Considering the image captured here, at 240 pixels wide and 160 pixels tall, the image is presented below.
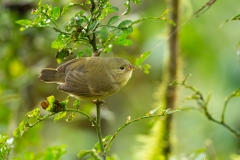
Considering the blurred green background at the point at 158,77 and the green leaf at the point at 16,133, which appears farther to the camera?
the blurred green background at the point at 158,77

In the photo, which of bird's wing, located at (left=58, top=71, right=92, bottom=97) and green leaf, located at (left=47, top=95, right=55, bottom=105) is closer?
green leaf, located at (left=47, top=95, right=55, bottom=105)

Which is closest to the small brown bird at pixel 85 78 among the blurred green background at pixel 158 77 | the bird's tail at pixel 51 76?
the bird's tail at pixel 51 76

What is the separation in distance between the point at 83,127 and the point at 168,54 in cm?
285

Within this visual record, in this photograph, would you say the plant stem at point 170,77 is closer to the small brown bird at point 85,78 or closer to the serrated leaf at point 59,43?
the small brown bird at point 85,78

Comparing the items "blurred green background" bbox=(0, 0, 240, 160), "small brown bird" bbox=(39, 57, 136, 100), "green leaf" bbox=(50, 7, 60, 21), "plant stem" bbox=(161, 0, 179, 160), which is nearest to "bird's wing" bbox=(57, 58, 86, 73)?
"small brown bird" bbox=(39, 57, 136, 100)

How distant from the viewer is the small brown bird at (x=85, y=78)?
4.61 feet

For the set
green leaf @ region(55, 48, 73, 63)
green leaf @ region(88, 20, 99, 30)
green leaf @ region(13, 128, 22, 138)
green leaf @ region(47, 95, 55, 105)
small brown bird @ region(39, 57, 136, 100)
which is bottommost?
green leaf @ region(47, 95, 55, 105)

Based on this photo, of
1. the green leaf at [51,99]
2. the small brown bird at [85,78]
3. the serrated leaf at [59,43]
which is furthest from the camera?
the small brown bird at [85,78]

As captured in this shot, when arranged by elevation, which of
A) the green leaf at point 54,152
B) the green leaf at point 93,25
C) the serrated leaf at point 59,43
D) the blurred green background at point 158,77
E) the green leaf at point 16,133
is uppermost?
the blurred green background at point 158,77

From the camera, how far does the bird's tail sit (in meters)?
1.47

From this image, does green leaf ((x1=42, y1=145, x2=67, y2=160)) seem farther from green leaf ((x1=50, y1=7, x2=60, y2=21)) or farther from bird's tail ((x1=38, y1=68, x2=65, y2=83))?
green leaf ((x1=50, y1=7, x2=60, y2=21))

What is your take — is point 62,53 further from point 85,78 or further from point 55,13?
point 85,78

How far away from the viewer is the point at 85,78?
58.1 inches

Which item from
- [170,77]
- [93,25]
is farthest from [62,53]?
[170,77]
